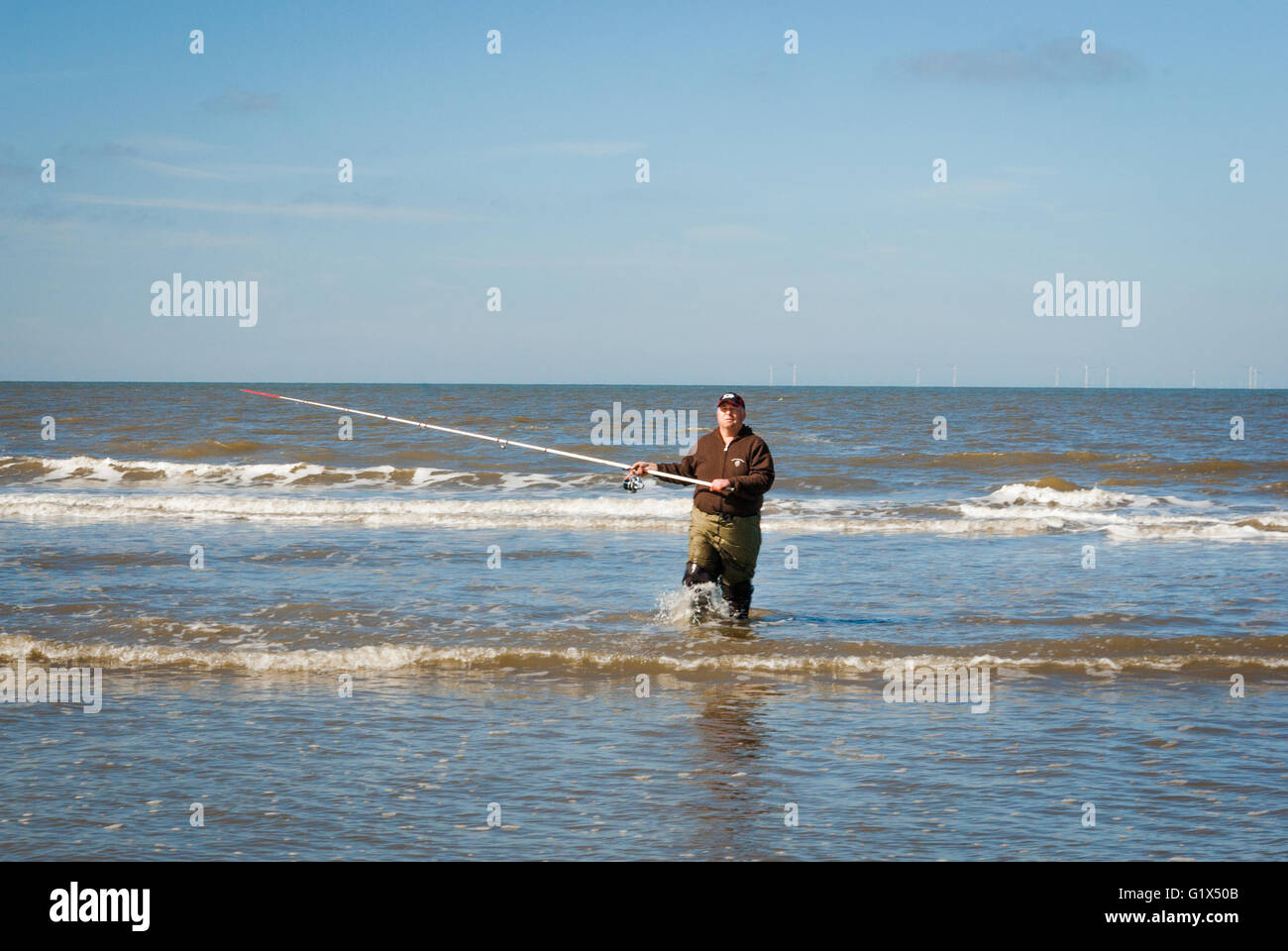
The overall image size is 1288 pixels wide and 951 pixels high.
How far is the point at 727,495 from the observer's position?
894 cm

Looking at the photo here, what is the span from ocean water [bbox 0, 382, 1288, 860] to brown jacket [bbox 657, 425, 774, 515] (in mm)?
1057

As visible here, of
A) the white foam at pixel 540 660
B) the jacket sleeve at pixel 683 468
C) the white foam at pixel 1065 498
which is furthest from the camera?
the white foam at pixel 1065 498

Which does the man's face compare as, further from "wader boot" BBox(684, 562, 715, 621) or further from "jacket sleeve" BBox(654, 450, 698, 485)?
"wader boot" BBox(684, 562, 715, 621)

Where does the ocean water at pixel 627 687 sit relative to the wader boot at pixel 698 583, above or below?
below

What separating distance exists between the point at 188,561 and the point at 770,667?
7.68m

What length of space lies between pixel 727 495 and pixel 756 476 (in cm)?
26

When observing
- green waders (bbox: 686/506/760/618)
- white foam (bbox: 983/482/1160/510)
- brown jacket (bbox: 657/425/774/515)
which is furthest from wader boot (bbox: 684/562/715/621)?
white foam (bbox: 983/482/1160/510)

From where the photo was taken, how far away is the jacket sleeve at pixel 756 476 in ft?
29.0

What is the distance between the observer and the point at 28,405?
191 ft

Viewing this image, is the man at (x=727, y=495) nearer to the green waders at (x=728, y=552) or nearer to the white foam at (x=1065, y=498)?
the green waders at (x=728, y=552)

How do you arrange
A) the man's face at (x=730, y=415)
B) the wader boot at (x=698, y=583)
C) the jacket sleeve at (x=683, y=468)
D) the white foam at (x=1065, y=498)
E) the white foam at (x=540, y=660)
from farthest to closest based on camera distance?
the white foam at (x=1065, y=498) → the wader boot at (x=698, y=583) → the jacket sleeve at (x=683, y=468) → the man's face at (x=730, y=415) → the white foam at (x=540, y=660)

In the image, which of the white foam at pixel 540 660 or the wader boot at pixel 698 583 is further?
the wader boot at pixel 698 583

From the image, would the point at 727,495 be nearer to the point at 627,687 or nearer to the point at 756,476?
the point at 756,476

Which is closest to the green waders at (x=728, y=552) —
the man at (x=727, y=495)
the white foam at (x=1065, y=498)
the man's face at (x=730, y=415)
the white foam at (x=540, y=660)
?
the man at (x=727, y=495)
